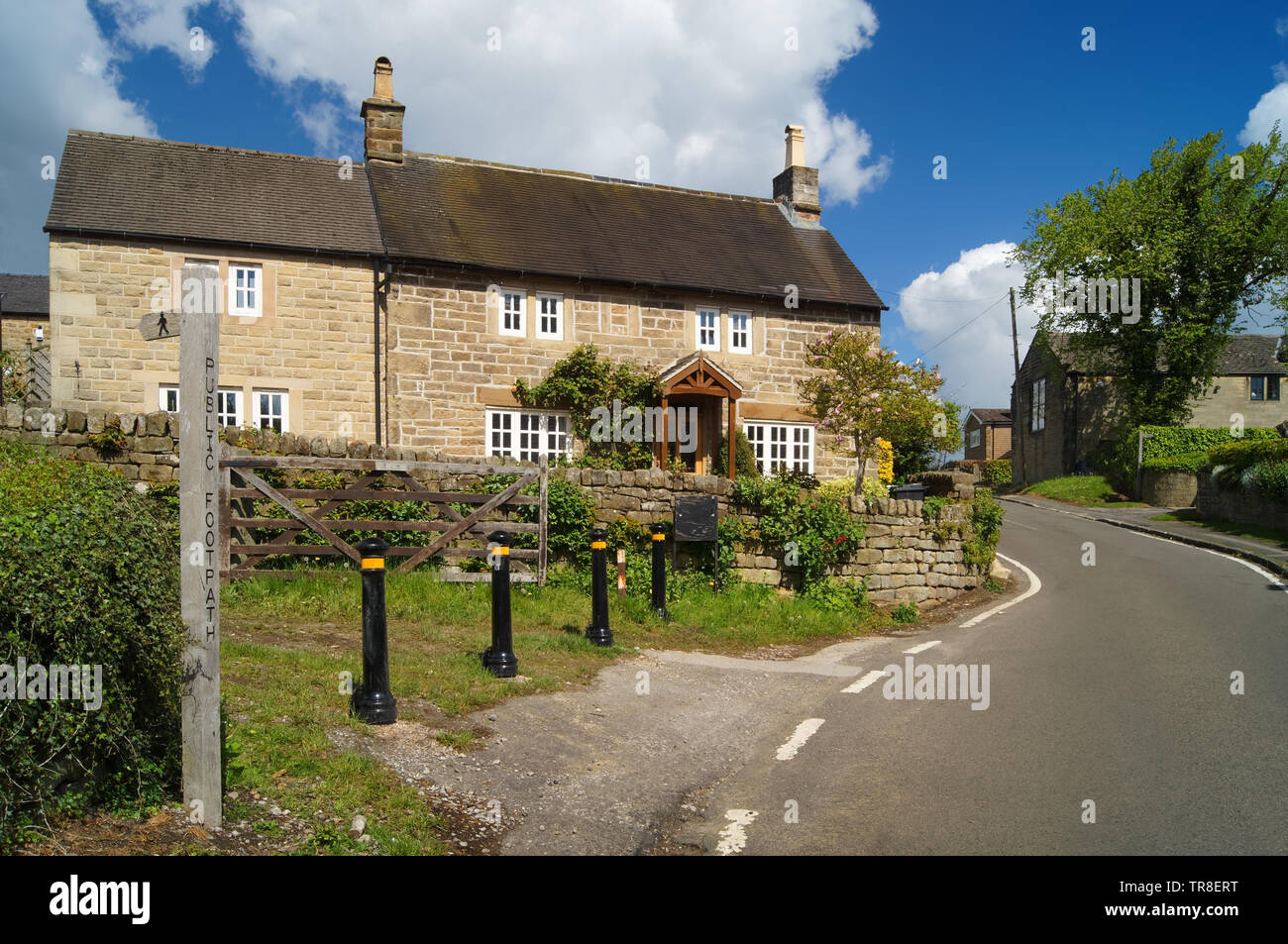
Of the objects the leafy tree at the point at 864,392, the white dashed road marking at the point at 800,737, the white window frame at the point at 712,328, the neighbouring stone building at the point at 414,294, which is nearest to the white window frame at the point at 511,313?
the neighbouring stone building at the point at 414,294

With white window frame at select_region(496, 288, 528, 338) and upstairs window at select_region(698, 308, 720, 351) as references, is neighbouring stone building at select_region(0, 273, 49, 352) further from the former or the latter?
upstairs window at select_region(698, 308, 720, 351)

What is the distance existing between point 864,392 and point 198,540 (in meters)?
20.0

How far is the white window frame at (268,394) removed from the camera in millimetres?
20109

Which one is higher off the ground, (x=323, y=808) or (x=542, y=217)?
(x=542, y=217)

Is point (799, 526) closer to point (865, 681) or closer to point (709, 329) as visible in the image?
point (865, 681)

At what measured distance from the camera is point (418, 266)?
69.4 feet

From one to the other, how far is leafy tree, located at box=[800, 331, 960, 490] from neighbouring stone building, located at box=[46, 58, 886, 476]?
0.63 metres

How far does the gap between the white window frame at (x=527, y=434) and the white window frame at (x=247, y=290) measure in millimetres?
5483

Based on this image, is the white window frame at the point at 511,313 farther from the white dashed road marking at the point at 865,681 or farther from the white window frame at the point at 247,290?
the white dashed road marking at the point at 865,681

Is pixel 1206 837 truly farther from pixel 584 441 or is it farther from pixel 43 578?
pixel 584 441

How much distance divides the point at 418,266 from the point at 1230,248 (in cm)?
3447

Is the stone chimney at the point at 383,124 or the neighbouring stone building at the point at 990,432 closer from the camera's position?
the stone chimney at the point at 383,124
